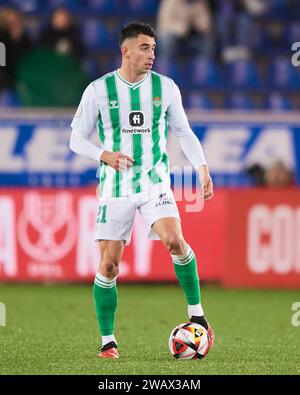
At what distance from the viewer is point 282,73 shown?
1483 centimetres

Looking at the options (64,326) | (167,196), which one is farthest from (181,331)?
(64,326)

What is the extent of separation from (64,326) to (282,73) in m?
7.01

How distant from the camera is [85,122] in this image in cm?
696

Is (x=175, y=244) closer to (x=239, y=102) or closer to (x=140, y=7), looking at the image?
(x=239, y=102)

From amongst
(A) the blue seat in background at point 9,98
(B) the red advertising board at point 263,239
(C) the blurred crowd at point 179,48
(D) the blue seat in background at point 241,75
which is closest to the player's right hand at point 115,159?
(B) the red advertising board at point 263,239

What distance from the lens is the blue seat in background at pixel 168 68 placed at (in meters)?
14.3

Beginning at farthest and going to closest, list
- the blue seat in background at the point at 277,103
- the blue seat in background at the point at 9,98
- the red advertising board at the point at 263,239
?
the blue seat in background at the point at 277,103
the blue seat in background at the point at 9,98
the red advertising board at the point at 263,239

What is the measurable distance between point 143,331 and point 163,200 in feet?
6.09

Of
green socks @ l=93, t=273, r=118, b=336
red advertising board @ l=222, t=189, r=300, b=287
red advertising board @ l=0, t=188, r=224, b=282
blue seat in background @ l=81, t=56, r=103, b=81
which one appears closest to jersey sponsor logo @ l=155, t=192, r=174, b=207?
green socks @ l=93, t=273, r=118, b=336

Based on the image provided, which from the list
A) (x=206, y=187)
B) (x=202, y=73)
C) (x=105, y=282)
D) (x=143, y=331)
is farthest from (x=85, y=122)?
(x=202, y=73)

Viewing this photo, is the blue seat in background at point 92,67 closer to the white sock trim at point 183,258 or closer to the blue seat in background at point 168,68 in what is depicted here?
the blue seat in background at point 168,68

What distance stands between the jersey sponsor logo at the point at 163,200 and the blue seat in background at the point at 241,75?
790 centimetres

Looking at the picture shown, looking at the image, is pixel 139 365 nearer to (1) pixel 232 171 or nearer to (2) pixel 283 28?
(1) pixel 232 171

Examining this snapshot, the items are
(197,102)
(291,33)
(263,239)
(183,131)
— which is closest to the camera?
(183,131)
